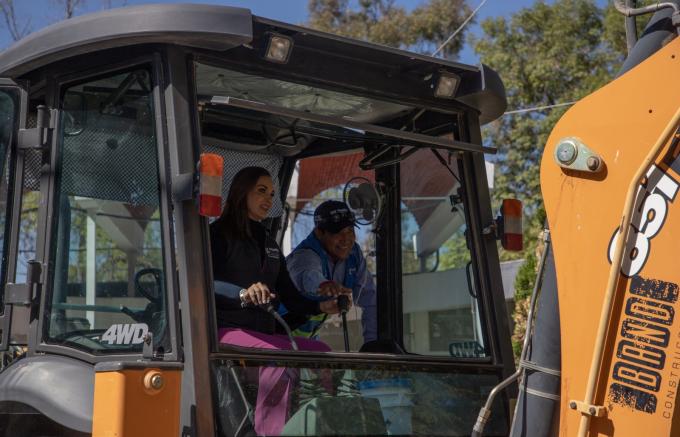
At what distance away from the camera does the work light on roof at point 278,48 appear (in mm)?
3686

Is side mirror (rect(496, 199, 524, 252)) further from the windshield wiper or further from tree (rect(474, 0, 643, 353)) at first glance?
tree (rect(474, 0, 643, 353))

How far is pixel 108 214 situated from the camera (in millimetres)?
3906

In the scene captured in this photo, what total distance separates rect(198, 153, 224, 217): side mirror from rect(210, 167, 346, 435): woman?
0.49 meters

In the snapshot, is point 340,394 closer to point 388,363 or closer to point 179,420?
point 388,363

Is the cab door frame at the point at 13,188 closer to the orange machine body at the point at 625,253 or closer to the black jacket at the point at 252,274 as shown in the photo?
the black jacket at the point at 252,274

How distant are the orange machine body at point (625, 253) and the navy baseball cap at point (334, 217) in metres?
2.10

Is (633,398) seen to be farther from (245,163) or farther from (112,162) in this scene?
(245,163)

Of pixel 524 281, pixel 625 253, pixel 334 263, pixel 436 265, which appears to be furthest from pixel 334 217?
pixel 524 281

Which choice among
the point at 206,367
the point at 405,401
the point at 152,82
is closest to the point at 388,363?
the point at 405,401

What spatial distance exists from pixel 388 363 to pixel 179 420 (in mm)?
1003

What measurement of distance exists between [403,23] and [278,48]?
2206 centimetres

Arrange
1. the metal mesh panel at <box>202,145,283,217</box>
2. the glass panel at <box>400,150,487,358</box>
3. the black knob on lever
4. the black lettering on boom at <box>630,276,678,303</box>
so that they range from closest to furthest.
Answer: the black lettering on boom at <box>630,276,678,303</box>, the glass panel at <box>400,150,487,358</box>, the black knob on lever, the metal mesh panel at <box>202,145,283,217</box>

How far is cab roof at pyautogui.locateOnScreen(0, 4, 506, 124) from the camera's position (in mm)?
3412

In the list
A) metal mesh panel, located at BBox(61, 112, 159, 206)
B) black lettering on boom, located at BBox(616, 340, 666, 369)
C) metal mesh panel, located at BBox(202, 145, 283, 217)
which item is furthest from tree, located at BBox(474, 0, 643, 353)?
black lettering on boom, located at BBox(616, 340, 666, 369)
